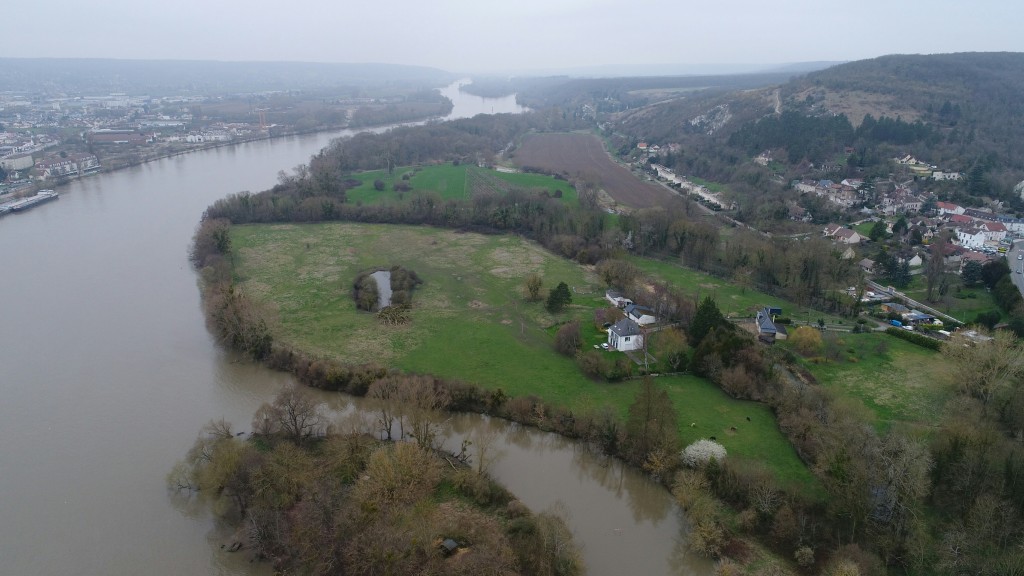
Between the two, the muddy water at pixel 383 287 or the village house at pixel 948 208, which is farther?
the village house at pixel 948 208

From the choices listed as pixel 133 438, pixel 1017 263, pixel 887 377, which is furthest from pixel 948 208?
pixel 133 438

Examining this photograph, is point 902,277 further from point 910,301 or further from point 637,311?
point 637,311

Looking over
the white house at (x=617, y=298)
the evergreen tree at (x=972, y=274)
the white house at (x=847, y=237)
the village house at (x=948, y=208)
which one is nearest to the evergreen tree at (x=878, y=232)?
the white house at (x=847, y=237)

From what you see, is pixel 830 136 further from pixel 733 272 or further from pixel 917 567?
pixel 917 567

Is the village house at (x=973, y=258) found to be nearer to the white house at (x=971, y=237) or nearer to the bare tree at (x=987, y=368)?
the white house at (x=971, y=237)

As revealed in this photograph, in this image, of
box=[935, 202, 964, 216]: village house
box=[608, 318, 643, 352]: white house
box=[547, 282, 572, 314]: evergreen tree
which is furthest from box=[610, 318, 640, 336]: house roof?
box=[935, 202, 964, 216]: village house

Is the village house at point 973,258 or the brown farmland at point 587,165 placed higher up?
the brown farmland at point 587,165

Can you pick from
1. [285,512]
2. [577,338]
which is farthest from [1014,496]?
[285,512]
